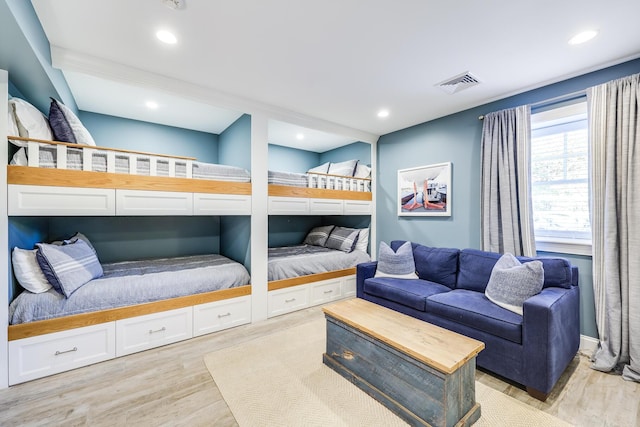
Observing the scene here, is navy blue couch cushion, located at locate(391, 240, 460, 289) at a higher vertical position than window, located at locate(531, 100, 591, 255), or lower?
lower

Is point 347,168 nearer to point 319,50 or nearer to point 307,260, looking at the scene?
point 307,260

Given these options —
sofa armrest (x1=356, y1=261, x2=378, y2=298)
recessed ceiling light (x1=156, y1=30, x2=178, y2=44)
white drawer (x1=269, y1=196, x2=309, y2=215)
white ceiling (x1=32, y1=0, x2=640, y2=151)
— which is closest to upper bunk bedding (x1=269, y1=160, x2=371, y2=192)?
white drawer (x1=269, y1=196, x2=309, y2=215)

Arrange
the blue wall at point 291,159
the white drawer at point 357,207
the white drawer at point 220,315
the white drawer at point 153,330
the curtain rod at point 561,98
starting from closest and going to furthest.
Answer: the white drawer at point 153,330 → the curtain rod at point 561,98 → the white drawer at point 220,315 → the white drawer at point 357,207 → the blue wall at point 291,159

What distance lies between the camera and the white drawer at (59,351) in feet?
6.08

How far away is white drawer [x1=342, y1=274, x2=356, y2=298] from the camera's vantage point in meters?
3.74

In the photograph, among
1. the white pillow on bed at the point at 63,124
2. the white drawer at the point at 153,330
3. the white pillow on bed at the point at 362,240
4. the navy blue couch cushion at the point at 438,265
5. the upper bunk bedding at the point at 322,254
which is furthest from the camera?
the white pillow on bed at the point at 362,240

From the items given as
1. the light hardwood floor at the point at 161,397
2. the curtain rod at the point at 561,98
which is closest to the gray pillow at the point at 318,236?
the light hardwood floor at the point at 161,397

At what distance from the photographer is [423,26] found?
177 cm

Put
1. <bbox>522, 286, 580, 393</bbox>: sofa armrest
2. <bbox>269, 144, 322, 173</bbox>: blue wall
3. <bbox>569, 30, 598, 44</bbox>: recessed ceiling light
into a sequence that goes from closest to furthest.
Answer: <bbox>522, 286, 580, 393</bbox>: sofa armrest → <bbox>569, 30, 598, 44</bbox>: recessed ceiling light → <bbox>269, 144, 322, 173</bbox>: blue wall

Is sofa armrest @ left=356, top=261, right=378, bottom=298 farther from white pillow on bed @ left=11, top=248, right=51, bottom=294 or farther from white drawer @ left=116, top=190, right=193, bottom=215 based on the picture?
white pillow on bed @ left=11, top=248, right=51, bottom=294

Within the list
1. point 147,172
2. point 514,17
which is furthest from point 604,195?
point 147,172

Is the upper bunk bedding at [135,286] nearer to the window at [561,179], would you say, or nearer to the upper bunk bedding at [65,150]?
the upper bunk bedding at [65,150]

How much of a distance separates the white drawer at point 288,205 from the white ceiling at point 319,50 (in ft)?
3.39

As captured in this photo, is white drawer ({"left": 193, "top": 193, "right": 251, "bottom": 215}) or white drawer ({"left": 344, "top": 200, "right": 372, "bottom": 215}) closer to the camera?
white drawer ({"left": 193, "top": 193, "right": 251, "bottom": 215})
